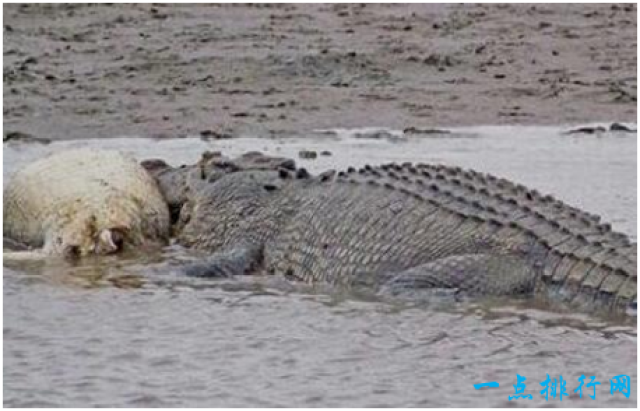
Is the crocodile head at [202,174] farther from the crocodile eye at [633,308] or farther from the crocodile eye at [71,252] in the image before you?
the crocodile eye at [633,308]

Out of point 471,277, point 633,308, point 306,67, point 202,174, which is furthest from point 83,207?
point 306,67

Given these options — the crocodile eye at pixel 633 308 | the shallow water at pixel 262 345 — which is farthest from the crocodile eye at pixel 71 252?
the crocodile eye at pixel 633 308

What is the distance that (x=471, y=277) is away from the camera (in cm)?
707

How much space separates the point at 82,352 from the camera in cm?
650

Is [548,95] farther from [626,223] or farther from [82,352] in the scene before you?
[82,352]

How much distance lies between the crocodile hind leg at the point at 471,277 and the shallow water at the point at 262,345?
10 centimetres

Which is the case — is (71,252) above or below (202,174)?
below

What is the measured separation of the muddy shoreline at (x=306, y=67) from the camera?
517 inches

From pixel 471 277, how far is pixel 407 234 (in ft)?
1.70

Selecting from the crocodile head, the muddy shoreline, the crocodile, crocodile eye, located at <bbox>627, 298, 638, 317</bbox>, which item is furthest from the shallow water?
the muddy shoreline

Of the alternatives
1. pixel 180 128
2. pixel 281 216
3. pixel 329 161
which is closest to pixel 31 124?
pixel 180 128

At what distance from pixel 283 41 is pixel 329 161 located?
4.50 m

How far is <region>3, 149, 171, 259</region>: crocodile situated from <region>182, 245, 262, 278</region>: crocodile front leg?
1.92 feet

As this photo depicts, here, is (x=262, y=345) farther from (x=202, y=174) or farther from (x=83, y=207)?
(x=202, y=174)
